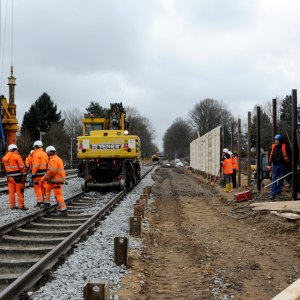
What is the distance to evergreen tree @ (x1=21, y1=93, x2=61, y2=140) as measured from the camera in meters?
50.5

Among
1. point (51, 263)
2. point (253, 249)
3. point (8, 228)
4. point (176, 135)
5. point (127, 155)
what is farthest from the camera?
point (176, 135)

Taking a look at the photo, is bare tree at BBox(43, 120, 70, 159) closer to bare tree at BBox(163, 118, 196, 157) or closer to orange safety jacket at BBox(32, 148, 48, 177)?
orange safety jacket at BBox(32, 148, 48, 177)

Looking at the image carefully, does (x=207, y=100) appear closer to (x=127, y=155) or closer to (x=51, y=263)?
(x=127, y=155)

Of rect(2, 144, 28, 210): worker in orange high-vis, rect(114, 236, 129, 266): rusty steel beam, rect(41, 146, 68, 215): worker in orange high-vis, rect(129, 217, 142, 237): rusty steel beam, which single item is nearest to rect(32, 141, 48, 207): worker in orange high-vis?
rect(2, 144, 28, 210): worker in orange high-vis

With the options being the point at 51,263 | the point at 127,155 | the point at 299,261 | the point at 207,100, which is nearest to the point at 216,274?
the point at 299,261

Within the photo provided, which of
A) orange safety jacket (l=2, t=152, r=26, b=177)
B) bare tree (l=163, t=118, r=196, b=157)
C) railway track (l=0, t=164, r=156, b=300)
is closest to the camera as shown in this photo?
railway track (l=0, t=164, r=156, b=300)

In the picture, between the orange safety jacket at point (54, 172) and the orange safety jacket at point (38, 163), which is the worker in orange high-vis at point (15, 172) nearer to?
the orange safety jacket at point (38, 163)

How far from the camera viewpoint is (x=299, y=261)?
523 centimetres

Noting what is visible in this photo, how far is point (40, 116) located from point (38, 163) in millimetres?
44292

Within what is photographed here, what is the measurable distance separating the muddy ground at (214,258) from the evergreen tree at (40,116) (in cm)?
4542

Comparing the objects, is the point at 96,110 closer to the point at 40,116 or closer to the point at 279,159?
the point at 40,116

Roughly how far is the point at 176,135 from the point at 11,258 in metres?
83.4

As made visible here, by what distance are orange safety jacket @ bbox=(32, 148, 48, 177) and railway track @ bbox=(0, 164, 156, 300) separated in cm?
106

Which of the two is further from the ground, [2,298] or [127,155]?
[127,155]
